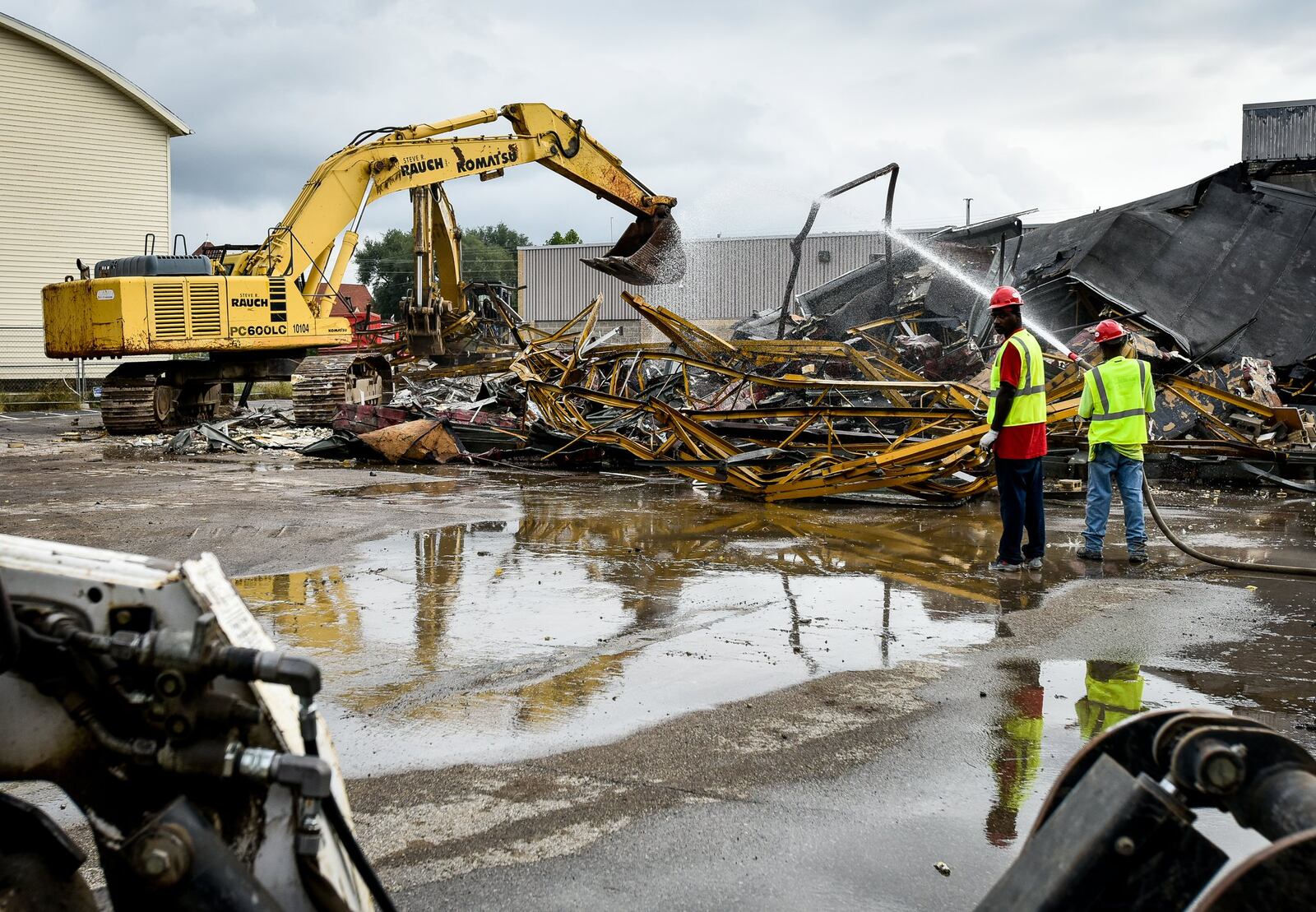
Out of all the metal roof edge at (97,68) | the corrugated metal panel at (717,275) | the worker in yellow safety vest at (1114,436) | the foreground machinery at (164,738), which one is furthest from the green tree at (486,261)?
the foreground machinery at (164,738)

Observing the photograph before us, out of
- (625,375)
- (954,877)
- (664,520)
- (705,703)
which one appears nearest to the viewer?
(954,877)

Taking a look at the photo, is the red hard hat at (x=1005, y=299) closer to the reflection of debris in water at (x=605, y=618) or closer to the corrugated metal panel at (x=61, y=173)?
the reflection of debris in water at (x=605, y=618)

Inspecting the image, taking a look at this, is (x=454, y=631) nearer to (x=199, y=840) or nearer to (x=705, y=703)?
(x=705, y=703)

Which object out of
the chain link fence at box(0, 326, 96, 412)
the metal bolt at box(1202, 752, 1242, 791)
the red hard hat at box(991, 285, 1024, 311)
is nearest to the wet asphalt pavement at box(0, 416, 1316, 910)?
the metal bolt at box(1202, 752, 1242, 791)

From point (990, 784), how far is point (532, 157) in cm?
1614

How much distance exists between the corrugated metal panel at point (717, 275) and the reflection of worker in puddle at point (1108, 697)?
28.7m

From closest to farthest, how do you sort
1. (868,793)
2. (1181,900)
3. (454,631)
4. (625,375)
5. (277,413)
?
1. (1181,900)
2. (868,793)
3. (454,631)
4. (625,375)
5. (277,413)

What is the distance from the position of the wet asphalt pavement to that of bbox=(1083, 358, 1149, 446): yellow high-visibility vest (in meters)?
0.88

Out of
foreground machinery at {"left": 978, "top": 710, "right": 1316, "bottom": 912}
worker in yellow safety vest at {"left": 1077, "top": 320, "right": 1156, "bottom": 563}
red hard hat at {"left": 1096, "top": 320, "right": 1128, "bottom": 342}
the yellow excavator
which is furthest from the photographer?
the yellow excavator

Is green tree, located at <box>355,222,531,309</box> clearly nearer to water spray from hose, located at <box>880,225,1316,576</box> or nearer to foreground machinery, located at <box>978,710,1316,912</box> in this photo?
water spray from hose, located at <box>880,225,1316,576</box>

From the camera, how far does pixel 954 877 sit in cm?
313

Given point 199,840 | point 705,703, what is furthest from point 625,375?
point 199,840

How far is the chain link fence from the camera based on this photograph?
28.5 meters

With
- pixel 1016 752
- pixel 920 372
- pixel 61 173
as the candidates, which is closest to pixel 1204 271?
pixel 920 372
